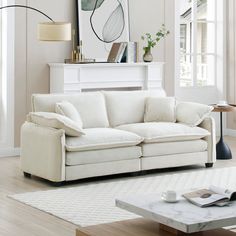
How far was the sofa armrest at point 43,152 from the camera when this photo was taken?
19.8ft

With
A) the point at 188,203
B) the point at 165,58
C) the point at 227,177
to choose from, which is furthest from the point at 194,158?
the point at 188,203

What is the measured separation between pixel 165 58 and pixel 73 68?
1.58 meters

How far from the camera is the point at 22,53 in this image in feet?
25.3

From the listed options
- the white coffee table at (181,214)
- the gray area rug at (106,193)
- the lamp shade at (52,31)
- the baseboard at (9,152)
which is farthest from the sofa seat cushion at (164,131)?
the white coffee table at (181,214)

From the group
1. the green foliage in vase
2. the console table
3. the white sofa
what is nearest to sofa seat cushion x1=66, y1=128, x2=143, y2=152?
the white sofa

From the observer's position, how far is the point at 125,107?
23.4 ft

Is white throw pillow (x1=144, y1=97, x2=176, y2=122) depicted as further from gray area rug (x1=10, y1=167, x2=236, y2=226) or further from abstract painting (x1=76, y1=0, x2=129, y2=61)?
abstract painting (x1=76, y1=0, x2=129, y2=61)

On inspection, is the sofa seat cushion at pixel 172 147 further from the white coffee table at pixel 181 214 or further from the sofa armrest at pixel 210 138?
the white coffee table at pixel 181 214

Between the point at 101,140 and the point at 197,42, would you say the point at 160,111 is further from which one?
the point at 197,42

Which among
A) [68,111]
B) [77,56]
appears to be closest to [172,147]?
[68,111]

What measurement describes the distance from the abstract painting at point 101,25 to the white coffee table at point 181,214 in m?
4.21

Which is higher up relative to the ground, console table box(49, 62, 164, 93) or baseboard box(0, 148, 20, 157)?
console table box(49, 62, 164, 93)

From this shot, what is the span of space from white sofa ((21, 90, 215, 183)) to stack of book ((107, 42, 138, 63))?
0.98m

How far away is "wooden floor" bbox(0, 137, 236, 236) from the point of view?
4668mm
